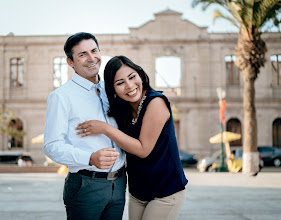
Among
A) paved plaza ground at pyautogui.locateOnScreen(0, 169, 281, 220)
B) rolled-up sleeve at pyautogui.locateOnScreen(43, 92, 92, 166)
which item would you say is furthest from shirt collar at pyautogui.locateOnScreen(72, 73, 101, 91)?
paved plaza ground at pyautogui.locateOnScreen(0, 169, 281, 220)

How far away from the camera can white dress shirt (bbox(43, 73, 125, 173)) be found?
8.80 ft

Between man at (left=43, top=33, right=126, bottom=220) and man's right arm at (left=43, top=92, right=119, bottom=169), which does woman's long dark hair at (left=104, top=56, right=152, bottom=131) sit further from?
man's right arm at (left=43, top=92, right=119, bottom=169)

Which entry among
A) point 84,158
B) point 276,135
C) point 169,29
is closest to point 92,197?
point 84,158

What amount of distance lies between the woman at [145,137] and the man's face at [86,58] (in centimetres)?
13

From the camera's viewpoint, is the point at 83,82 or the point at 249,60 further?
the point at 249,60

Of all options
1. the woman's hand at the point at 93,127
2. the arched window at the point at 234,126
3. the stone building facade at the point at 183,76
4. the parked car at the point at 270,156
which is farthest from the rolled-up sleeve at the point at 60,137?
the arched window at the point at 234,126

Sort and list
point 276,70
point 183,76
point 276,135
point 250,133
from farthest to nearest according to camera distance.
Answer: point 276,70
point 183,76
point 276,135
point 250,133

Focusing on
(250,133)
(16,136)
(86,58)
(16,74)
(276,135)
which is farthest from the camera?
(16,74)

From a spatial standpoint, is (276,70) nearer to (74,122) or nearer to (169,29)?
(169,29)

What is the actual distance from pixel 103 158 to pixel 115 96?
59 centimetres

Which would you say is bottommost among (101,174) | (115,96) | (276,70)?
(101,174)

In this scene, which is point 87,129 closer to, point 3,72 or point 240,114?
point 240,114

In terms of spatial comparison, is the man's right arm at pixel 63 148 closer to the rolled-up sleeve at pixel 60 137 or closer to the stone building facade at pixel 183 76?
the rolled-up sleeve at pixel 60 137

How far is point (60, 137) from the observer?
2.71 m
